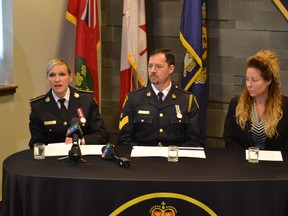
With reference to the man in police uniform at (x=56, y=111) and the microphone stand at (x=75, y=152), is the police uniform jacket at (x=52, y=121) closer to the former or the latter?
the man in police uniform at (x=56, y=111)

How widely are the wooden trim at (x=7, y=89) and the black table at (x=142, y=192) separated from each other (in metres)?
1.32

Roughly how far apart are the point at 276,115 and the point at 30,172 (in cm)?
153

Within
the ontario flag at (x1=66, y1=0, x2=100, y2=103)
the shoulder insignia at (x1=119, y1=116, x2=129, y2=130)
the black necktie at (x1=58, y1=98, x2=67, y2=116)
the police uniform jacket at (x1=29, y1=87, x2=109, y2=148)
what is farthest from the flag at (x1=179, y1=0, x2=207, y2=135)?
the black necktie at (x1=58, y1=98, x2=67, y2=116)

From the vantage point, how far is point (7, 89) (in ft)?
12.5

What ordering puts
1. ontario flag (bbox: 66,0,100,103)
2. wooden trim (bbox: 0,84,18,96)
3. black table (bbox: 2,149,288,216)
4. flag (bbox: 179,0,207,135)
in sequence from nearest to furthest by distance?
black table (bbox: 2,149,288,216)
wooden trim (bbox: 0,84,18,96)
flag (bbox: 179,0,207,135)
ontario flag (bbox: 66,0,100,103)

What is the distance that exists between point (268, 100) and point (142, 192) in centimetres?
116

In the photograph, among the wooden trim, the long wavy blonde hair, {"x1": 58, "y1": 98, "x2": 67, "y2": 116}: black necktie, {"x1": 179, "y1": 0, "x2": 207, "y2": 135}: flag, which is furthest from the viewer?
{"x1": 179, "y1": 0, "x2": 207, "y2": 135}: flag

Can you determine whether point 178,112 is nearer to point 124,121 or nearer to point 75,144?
point 124,121

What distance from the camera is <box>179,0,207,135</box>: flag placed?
13.6 feet

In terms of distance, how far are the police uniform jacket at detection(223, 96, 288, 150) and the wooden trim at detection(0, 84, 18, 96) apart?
163 centimetres

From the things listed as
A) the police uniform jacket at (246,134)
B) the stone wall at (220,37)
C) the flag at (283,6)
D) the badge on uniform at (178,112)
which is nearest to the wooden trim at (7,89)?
the stone wall at (220,37)

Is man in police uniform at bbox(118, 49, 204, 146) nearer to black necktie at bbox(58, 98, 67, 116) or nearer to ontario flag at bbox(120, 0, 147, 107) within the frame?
black necktie at bbox(58, 98, 67, 116)

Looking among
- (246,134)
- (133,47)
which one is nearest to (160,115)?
(246,134)

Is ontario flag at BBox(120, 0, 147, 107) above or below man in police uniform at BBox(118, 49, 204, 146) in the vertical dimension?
above
